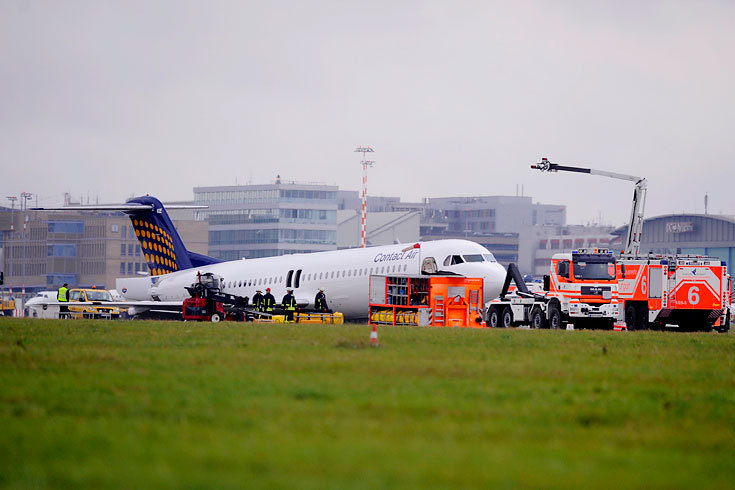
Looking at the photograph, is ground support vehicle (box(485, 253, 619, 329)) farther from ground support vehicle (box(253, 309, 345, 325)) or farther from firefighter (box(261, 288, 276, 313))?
firefighter (box(261, 288, 276, 313))

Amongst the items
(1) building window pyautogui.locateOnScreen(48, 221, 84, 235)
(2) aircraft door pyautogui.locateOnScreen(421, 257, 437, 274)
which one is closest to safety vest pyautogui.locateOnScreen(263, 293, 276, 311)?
(2) aircraft door pyautogui.locateOnScreen(421, 257, 437, 274)

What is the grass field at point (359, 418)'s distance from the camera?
10219mm

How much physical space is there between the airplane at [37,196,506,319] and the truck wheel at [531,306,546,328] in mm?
2471

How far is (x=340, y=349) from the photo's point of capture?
24531 millimetres

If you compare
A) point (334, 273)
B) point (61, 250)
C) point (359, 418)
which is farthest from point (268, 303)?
point (61, 250)

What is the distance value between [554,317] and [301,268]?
15.2 meters

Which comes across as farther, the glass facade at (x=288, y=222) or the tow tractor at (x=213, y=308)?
the glass facade at (x=288, y=222)

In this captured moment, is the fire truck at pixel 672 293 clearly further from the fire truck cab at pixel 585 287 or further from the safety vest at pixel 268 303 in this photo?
the safety vest at pixel 268 303

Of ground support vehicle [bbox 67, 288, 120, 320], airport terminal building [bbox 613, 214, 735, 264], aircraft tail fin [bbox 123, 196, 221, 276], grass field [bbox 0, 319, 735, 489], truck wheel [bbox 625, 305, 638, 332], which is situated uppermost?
airport terminal building [bbox 613, 214, 735, 264]

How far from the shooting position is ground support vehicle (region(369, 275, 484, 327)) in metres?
45.1

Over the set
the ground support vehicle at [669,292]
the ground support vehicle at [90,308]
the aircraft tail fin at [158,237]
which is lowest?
the ground support vehicle at [90,308]

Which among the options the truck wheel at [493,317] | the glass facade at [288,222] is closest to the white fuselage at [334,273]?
the truck wheel at [493,317]

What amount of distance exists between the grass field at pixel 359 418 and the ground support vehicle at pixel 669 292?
851 inches

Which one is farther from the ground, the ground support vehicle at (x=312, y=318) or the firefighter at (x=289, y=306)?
the firefighter at (x=289, y=306)
